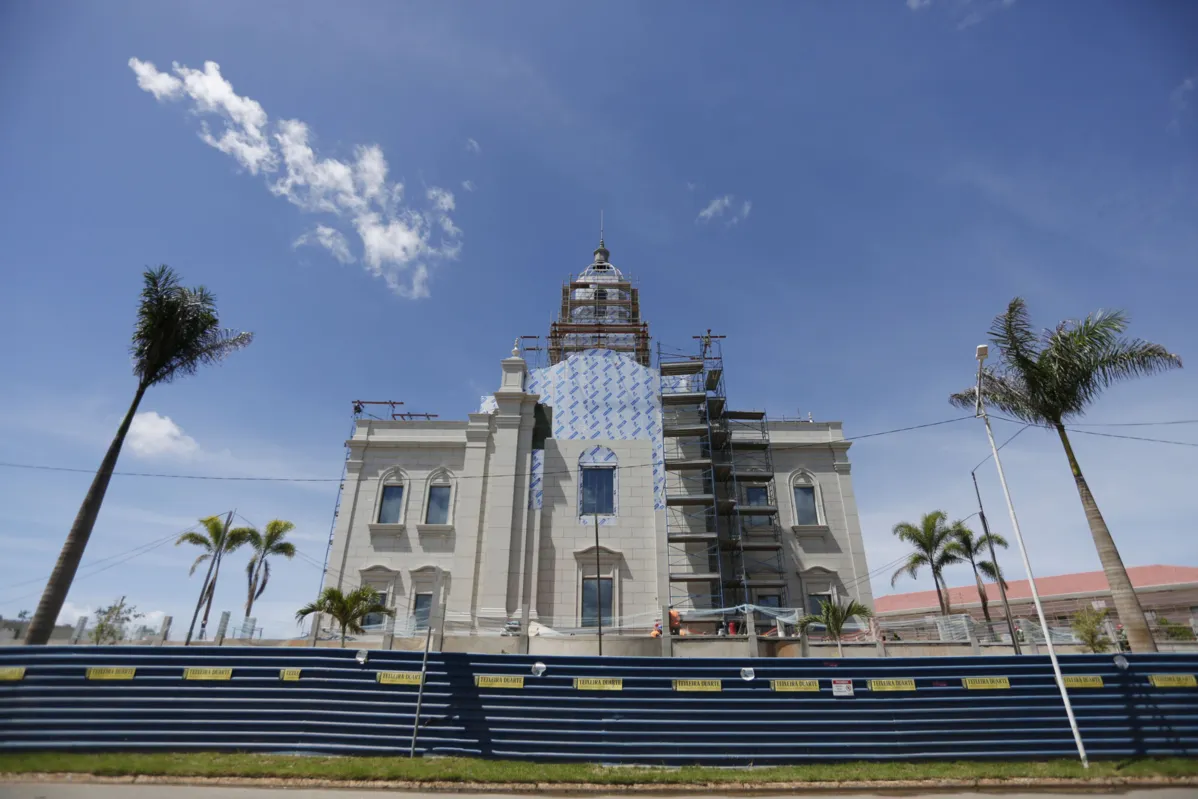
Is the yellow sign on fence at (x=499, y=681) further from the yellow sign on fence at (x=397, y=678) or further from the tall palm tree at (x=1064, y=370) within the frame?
the tall palm tree at (x=1064, y=370)

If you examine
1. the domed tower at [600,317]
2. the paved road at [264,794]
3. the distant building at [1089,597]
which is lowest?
the paved road at [264,794]

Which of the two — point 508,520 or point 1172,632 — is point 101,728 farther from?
point 1172,632

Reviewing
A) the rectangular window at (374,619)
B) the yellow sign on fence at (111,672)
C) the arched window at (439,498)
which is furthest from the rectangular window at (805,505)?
the yellow sign on fence at (111,672)

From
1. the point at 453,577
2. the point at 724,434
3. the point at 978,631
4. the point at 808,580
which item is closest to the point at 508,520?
the point at 453,577

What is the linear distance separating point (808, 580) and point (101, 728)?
2501 centimetres

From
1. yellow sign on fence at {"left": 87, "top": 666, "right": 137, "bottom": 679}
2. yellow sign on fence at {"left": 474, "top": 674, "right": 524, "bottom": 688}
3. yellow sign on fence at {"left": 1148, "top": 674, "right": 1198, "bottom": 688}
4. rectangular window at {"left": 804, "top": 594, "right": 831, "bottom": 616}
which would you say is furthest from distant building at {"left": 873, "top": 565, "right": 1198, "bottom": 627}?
yellow sign on fence at {"left": 87, "top": 666, "right": 137, "bottom": 679}

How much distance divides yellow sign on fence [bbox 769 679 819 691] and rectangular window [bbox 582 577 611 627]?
1415 centimetres

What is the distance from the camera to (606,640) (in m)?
18.5

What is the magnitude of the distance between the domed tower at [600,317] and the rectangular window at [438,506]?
10.5 metres

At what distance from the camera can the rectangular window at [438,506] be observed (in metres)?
27.5

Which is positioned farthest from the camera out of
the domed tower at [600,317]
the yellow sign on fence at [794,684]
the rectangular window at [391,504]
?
the domed tower at [600,317]

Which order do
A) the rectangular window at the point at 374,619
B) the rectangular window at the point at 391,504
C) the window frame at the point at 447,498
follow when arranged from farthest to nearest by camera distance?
the rectangular window at the point at 391,504 < the window frame at the point at 447,498 < the rectangular window at the point at 374,619

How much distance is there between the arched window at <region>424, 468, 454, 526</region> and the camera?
27.5m

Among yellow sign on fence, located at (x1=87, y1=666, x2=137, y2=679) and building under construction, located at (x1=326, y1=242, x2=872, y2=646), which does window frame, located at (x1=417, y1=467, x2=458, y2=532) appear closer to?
building under construction, located at (x1=326, y1=242, x2=872, y2=646)
